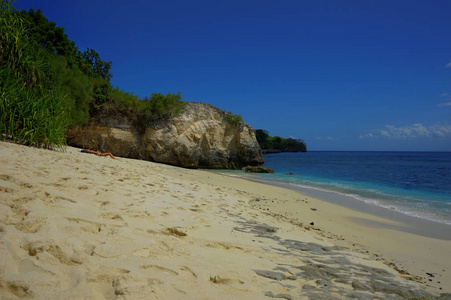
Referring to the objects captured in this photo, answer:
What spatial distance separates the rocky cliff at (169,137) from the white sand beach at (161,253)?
1291 centimetres

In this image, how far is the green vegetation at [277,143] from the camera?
76144 millimetres

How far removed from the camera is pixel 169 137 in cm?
1762

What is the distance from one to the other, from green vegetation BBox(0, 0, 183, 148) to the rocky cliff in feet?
3.12

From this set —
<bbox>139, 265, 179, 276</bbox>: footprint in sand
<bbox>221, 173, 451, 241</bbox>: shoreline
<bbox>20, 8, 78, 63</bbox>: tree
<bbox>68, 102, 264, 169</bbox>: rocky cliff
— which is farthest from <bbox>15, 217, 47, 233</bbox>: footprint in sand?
<bbox>20, 8, 78, 63</bbox>: tree

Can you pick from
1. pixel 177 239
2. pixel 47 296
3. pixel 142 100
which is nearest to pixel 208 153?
pixel 142 100

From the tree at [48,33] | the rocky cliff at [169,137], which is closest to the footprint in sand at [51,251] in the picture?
the rocky cliff at [169,137]

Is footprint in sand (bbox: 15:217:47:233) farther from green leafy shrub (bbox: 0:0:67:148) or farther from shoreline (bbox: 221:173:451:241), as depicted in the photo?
shoreline (bbox: 221:173:451:241)

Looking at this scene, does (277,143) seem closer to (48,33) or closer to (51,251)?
(48,33)

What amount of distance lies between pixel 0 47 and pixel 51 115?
2359 millimetres

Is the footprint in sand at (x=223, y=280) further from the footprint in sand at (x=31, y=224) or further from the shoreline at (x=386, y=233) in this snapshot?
the shoreline at (x=386, y=233)

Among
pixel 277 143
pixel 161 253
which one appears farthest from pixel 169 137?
pixel 277 143

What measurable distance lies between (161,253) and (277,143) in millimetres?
93024

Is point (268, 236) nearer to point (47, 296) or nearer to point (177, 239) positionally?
point (177, 239)

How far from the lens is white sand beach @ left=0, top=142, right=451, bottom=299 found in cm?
169
